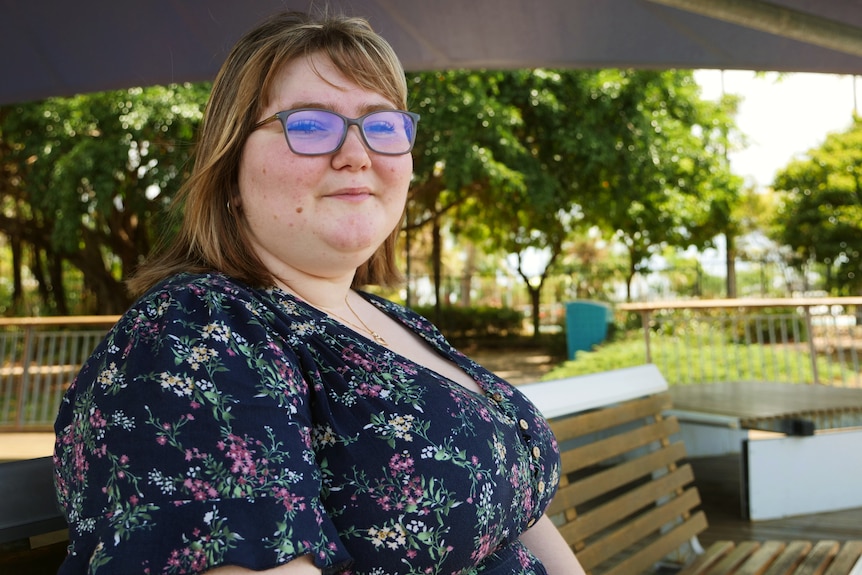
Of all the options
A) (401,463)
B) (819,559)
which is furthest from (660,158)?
(401,463)

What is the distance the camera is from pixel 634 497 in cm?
263

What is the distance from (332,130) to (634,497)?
5.69 feet

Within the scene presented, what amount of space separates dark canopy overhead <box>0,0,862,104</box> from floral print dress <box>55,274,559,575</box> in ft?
6.23

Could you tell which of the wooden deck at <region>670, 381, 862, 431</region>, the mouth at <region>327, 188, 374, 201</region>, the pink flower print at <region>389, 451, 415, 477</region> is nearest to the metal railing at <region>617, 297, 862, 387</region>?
the wooden deck at <region>670, 381, 862, 431</region>

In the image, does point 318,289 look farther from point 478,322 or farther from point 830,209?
point 830,209

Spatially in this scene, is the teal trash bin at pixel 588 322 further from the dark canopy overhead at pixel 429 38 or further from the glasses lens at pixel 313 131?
the glasses lens at pixel 313 131

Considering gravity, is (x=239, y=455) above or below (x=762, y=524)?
above

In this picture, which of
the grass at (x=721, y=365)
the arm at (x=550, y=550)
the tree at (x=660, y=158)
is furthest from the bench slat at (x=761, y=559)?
the tree at (x=660, y=158)

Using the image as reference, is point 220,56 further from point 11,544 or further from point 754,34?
point 11,544

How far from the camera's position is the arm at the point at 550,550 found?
1710 mm

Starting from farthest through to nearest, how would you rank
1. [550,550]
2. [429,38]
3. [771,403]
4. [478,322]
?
[478,322] < [771,403] < [429,38] < [550,550]

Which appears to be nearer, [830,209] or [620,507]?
[620,507]

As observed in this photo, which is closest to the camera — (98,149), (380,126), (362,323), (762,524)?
(380,126)

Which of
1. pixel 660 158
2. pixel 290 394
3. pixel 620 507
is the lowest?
pixel 620 507
